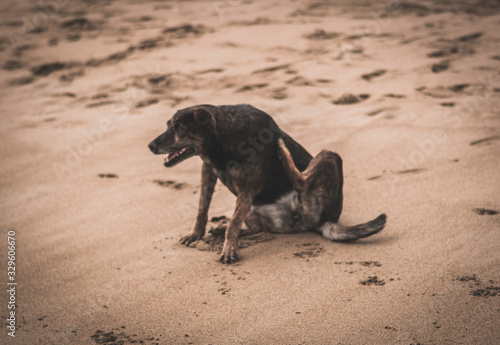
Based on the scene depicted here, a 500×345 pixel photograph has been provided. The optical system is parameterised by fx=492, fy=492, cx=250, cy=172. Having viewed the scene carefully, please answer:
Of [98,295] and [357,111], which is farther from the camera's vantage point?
[357,111]

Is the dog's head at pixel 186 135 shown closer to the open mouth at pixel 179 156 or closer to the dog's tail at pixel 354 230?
the open mouth at pixel 179 156

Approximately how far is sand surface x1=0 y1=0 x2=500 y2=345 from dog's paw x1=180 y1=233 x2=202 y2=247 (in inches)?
4.1

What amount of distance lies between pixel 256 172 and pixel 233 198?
3.38 feet

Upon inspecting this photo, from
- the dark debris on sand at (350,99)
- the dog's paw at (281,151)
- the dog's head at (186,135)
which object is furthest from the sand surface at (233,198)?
the dog's head at (186,135)

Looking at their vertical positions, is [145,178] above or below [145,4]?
below

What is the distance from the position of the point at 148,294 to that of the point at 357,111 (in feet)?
12.3

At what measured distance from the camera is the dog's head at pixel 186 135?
10.8ft

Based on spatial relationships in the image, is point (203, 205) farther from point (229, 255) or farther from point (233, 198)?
point (233, 198)

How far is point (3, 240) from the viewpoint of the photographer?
388 centimetres

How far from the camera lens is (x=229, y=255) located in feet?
11.0

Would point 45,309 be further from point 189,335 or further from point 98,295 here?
point 189,335

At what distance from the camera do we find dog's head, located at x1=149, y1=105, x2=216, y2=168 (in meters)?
3.29

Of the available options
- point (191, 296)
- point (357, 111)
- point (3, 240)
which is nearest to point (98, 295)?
point (191, 296)

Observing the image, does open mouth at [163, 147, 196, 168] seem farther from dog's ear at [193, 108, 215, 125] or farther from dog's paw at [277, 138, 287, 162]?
dog's paw at [277, 138, 287, 162]
